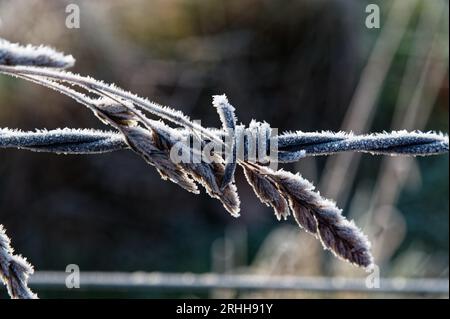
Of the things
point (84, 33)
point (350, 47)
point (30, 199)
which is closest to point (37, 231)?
point (30, 199)

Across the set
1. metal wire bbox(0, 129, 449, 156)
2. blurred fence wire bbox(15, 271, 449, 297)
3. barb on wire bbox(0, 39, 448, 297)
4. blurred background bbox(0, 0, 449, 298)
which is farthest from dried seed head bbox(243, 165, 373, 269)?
blurred background bbox(0, 0, 449, 298)

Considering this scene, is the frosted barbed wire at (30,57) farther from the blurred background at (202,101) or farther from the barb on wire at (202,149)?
the blurred background at (202,101)

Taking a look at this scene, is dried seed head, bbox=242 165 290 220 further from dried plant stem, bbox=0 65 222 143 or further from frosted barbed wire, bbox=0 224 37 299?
frosted barbed wire, bbox=0 224 37 299

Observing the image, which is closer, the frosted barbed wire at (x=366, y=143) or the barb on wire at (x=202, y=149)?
the barb on wire at (x=202, y=149)

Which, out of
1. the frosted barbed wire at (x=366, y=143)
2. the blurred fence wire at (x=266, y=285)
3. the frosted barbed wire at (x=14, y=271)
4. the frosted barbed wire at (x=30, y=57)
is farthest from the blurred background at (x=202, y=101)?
the frosted barbed wire at (x=30, y=57)

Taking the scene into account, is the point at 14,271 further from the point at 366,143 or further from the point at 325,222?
the point at 366,143

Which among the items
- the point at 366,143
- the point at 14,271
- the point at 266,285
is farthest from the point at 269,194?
the point at 266,285
